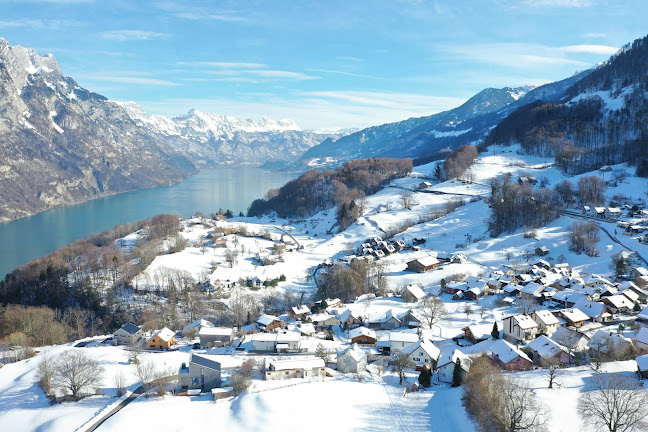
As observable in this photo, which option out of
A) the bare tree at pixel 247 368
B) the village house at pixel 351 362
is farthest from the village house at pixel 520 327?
the bare tree at pixel 247 368

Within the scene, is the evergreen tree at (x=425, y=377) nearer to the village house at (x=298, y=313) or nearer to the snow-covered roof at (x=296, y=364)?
the snow-covered roof at (x=296, y=364)

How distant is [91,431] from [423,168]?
270ft

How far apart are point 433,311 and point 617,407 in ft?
54.0

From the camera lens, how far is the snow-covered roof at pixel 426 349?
880 inches

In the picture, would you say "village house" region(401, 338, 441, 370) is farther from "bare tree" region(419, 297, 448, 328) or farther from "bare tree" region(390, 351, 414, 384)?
"bare tree" region(419, 297, 448, 328)

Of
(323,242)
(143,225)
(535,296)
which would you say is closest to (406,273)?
(535,296)

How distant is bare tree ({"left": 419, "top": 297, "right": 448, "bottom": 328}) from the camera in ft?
96.8

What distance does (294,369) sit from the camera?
20.5m

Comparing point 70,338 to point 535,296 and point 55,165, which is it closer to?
point 535,296

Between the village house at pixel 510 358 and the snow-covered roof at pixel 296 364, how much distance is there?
26.8 ft

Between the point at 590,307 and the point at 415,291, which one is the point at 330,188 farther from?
the point at 590,307

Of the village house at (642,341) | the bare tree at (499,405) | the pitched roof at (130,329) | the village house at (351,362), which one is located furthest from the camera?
the pitched roof at (130,329)

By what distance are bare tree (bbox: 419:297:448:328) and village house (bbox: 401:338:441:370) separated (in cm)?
617

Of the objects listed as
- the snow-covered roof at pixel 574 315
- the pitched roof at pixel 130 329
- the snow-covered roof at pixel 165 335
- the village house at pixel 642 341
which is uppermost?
the village house at pixel 642 341
